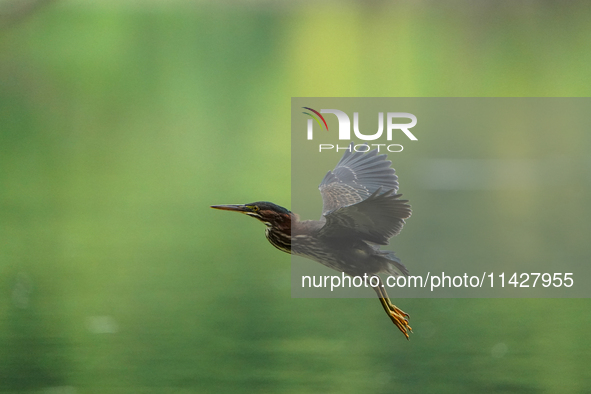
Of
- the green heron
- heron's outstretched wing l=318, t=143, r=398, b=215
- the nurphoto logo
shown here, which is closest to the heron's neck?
the green heron

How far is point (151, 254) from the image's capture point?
8.12 ft

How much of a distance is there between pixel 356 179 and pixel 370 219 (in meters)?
0.21

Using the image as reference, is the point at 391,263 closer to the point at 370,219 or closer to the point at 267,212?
the point at 370,219

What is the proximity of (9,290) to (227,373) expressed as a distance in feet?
3.01

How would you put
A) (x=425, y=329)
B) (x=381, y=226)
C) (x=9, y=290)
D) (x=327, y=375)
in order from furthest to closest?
1. (x=9, y=290)
2. (x=425, y=329)
3. (x=327, y=375)
4. (x=381, y=226)

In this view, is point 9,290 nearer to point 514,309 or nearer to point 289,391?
point 289,391

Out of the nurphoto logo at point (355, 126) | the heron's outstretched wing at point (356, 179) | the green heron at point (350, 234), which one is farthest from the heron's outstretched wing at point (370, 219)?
the nurphoto logo at point (355, 126)

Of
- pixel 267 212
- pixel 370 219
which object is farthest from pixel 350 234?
pixel 267 212

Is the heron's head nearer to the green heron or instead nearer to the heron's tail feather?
the green heron

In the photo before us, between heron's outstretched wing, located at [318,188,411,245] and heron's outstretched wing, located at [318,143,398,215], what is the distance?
0.12m

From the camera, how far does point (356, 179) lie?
1.24m

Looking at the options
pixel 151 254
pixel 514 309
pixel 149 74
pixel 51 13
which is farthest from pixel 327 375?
pixel 51 13

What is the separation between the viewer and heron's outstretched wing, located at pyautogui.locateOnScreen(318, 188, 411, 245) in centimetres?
102

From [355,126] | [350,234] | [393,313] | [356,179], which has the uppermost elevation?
[355,126]
